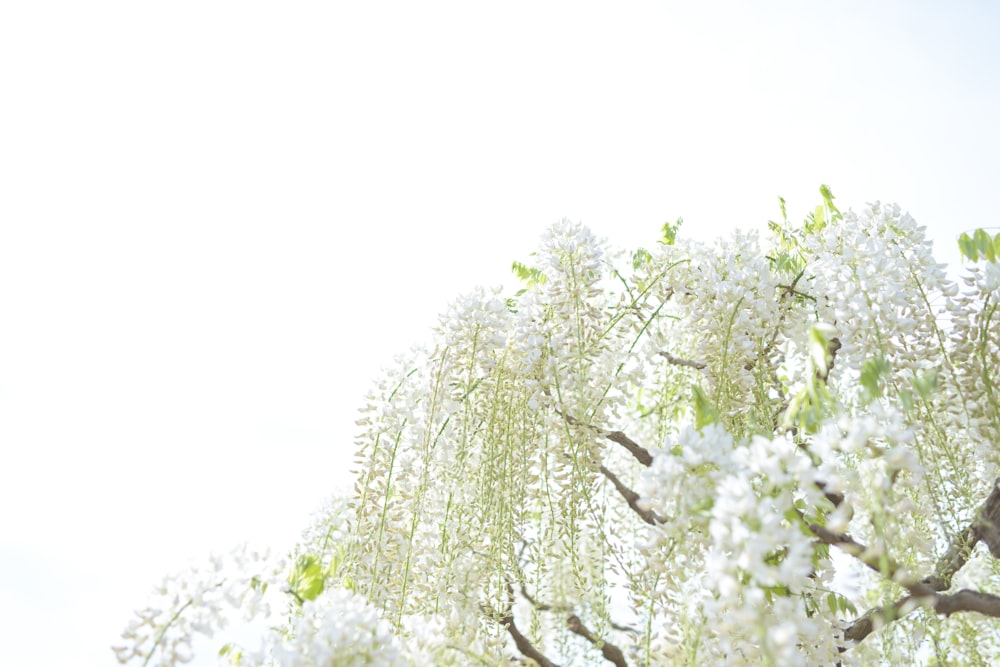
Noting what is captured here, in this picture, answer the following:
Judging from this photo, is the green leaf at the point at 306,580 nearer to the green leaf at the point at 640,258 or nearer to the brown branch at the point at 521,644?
the brown branch at the point at 521,644

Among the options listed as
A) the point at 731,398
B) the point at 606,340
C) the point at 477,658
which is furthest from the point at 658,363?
the point at 477,658

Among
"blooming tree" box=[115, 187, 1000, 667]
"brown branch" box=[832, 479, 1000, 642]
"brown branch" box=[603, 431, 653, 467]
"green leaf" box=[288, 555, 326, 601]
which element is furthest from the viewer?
"brown branch" box=[603, 431, 653, 467]

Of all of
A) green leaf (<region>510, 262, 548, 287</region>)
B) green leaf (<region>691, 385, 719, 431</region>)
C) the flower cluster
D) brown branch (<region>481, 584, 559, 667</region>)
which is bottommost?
the flower cluster

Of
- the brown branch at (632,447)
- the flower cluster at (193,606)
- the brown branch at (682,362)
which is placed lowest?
the flower cluster at (193,606)

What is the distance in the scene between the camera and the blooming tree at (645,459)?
1359mm

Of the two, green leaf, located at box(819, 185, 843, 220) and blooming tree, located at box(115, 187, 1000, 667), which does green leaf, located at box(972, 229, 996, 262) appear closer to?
blooming tree, located at box(115, 187, 1000, 667)

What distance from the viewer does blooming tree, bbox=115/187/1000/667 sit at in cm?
136

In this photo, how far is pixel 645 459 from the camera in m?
2.66

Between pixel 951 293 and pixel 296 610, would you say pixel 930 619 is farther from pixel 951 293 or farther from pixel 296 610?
pixel 296 610

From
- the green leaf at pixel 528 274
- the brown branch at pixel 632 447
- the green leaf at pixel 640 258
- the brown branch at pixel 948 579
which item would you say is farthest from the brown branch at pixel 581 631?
the green leaf at pixel 640 258

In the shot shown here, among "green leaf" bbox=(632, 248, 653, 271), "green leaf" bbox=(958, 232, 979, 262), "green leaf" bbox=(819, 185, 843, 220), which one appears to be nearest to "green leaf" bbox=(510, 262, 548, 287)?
"green leaf" bbox=(632, 248, 653, 271)

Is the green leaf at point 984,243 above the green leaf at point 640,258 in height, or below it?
below

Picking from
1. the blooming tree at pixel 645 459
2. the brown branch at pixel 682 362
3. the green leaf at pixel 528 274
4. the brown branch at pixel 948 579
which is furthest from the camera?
the green leaf at pixel 528 274

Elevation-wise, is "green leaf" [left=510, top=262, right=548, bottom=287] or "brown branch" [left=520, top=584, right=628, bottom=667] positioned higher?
"green leaf" [left=510, top=262, right=548, bottom=287]
